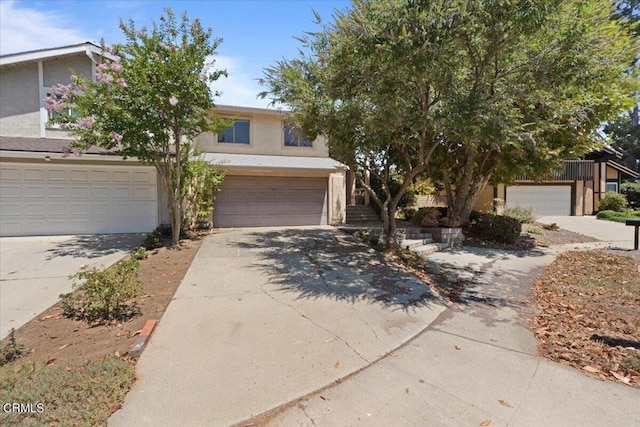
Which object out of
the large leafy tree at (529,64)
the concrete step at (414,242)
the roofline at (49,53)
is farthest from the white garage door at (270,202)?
the large leafy tree at (529,64)

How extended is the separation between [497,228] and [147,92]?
1177cm

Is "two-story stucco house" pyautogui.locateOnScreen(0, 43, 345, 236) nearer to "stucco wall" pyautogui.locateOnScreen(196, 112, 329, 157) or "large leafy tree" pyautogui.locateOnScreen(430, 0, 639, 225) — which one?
"stucco wall" pyautogui.locateOnScreen(196, 112, 329, 157)

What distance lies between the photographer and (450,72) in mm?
6598

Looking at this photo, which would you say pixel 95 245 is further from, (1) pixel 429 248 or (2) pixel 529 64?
(2) pixel 529 64

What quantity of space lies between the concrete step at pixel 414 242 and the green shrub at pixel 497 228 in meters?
2.74

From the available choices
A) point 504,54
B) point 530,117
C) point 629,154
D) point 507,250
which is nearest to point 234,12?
point 504,54

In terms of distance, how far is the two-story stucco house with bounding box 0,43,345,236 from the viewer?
10773 millimetres

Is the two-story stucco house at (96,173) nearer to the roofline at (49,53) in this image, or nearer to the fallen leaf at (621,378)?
the roofline at (49,53)

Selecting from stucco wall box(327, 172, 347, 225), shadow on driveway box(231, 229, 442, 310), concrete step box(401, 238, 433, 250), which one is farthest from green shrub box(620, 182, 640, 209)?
shadow on driveway box(231, 229, 442, 310)

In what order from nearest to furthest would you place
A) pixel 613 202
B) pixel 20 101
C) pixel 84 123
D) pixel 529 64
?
pixel 529 64 < pixel 84 123 < pixel 20 101 < pixel 613 202

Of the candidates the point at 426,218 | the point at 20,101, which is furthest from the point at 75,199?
the point at 426,218

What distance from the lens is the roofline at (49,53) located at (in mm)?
11117

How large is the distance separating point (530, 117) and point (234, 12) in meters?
8.50

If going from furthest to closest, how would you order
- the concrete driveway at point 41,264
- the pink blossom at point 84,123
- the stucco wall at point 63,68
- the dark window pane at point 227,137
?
the dark window pane at point 227,137 → the stucco wall at point 63,68 → the pink blossom at point 84,123 → the concrete driveway at point 41,264
